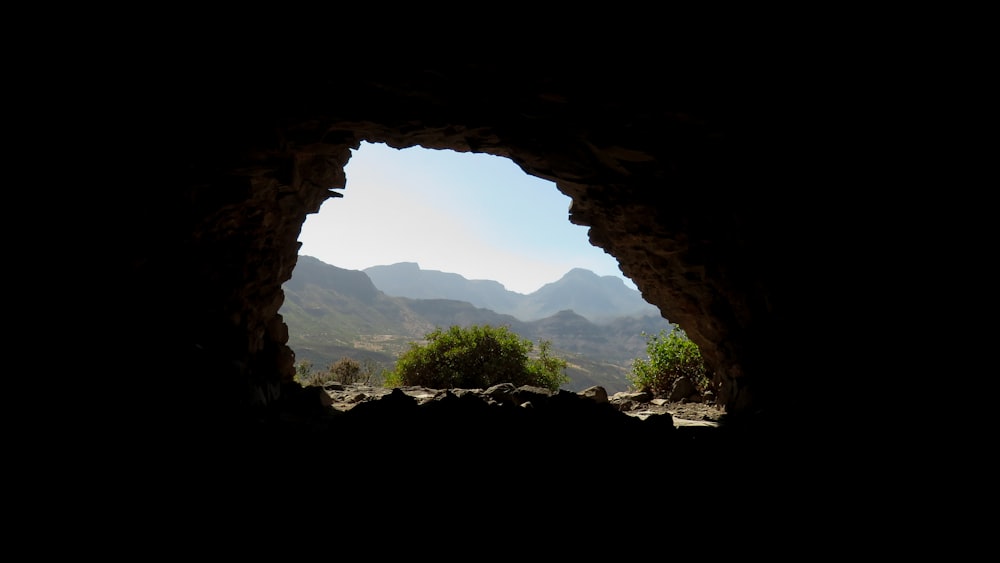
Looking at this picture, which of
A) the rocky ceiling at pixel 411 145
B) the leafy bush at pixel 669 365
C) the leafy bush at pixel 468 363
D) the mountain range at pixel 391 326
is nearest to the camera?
the rocky ceiling at pixel 411 145

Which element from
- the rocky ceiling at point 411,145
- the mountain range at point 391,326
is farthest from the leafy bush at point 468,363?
the mountain range at point 391,326

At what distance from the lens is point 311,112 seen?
5930mm

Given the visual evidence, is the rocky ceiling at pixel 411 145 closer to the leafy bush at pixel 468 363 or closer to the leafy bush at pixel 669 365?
the leafy bush at pixel 669 365

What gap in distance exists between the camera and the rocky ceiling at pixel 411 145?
5.14 metres

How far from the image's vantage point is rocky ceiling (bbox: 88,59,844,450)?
5.14 m

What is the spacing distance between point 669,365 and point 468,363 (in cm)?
815

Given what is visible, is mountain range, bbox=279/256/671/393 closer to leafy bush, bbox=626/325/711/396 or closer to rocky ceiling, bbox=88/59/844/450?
leafy bush, bbox=626/325/711/396

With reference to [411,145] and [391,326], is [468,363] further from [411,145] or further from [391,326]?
[391,326]

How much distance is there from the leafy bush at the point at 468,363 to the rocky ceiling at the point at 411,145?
9.25 meters

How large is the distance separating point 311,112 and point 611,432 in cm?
647

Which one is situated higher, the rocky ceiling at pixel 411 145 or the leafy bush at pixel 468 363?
the rocky ceiling at pixel 411 145

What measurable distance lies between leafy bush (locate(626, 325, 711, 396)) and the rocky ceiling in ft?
14.7

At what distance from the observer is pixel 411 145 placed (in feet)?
25.1

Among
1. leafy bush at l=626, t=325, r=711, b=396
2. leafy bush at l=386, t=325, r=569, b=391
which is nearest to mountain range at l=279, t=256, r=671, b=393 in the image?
leafy bush at l=386, t=325, r=569, b=391
